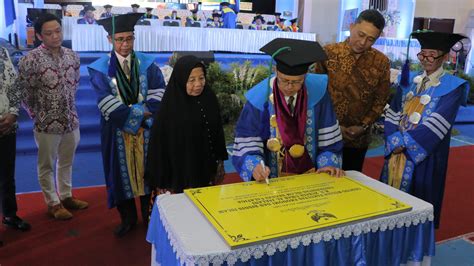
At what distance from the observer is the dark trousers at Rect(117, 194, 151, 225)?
3416 mm

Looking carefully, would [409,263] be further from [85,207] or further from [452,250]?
[85,207]

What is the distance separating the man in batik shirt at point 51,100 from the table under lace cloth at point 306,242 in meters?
1.89

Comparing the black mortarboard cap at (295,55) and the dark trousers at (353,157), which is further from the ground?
the black mortarboard cap at (295,55)

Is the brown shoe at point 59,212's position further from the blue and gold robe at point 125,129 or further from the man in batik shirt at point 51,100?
the blue and gold robe at point 125,129

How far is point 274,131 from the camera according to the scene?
233 centimetres

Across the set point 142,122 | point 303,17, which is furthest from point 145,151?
point 303,17

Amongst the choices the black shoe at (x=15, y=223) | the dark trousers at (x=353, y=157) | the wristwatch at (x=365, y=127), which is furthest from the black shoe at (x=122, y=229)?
the wristwatch at (x=365, y=127)

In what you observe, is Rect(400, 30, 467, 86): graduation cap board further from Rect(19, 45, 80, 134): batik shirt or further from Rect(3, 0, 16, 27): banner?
Rect(3, 0, 16, 27): banner

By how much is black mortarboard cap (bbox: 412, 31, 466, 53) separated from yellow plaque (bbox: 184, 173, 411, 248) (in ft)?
3.58

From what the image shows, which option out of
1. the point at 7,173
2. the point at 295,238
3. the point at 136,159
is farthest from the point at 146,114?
the point at 295,238

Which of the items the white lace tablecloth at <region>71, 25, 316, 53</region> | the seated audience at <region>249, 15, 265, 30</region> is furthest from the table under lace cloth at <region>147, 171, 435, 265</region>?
the seated audience at <region>249, 15, 265, 30</region>

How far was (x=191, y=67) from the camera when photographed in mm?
2594

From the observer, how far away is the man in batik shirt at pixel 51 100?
131 inches

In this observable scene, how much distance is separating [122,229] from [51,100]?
117 cm
